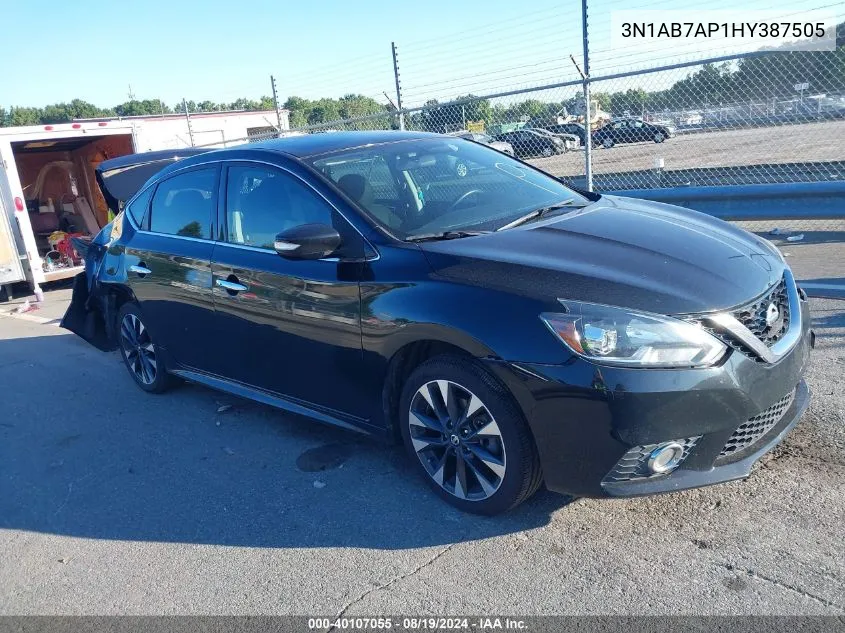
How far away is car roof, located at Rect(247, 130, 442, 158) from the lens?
441 cm

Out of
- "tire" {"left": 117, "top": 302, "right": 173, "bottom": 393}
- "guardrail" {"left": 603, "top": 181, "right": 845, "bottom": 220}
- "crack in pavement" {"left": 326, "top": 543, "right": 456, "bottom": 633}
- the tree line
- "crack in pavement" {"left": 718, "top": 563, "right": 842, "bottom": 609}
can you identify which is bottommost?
"crack in pavement" {"left": 326, "top": 543, "right": 456, "bottom": 633}

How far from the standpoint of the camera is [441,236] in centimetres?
375

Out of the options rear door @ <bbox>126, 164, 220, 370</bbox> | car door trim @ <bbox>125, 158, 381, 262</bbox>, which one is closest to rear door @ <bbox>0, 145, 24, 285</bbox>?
car door trim @ <bbox>125, 158, 381, 262</bbox>

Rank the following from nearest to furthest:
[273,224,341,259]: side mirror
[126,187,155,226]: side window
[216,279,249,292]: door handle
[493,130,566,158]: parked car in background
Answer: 1. [273,224,341,259]: side mirror
2. [216,279,249,292]: door handle
3. [126,187,155,226]: side window
4. [493,130,566,158]: parked car in background

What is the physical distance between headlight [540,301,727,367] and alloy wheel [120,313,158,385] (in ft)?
12.0

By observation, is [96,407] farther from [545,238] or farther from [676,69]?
[676,69]

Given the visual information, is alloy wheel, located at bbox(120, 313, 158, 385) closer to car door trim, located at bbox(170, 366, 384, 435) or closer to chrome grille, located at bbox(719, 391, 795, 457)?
car door trim, located at bbox(170, 366, 384, 435)

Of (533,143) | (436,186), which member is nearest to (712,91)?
(533,143)

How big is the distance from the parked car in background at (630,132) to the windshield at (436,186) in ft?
19.4

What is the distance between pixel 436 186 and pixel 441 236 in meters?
0.61

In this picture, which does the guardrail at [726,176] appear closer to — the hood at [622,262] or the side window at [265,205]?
the hood at [622,262]

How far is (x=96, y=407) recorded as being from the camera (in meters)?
5.71

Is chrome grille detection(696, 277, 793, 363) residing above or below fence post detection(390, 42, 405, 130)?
below

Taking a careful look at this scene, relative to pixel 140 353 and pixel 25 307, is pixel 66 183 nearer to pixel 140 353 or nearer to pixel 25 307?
pixel 25 307
